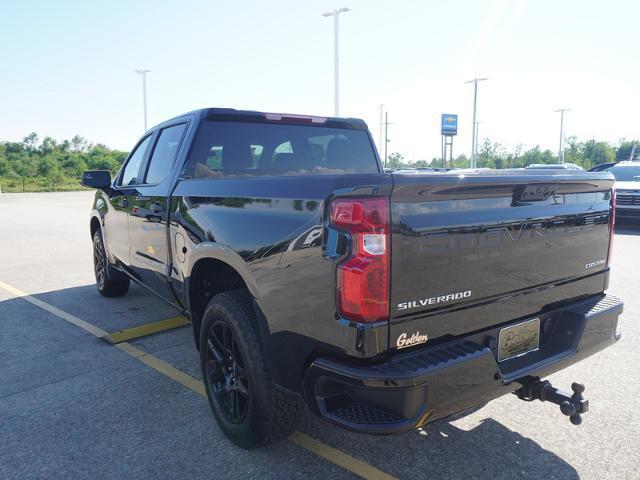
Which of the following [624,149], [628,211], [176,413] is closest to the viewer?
[176,413]

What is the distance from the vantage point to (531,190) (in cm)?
244

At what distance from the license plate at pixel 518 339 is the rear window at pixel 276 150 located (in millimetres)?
2106

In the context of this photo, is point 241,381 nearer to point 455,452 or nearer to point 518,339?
point 455,452

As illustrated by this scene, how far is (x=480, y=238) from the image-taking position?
7.39ft

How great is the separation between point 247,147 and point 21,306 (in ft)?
12.2

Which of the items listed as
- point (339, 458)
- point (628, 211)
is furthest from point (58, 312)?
point (628, 211)

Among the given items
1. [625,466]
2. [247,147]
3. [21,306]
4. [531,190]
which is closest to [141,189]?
[247,147]

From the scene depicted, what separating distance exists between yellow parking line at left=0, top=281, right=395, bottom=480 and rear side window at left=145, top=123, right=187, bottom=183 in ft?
4.78

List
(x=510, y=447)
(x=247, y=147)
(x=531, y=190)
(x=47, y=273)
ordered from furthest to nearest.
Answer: (x=47, y=273) → (x=247, y=147) → (x=510, y=447) → (x=531, y=190)

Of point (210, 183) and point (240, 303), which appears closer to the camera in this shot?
point (240, 303)

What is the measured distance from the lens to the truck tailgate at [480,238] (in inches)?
81.1

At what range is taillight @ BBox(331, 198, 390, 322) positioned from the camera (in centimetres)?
199

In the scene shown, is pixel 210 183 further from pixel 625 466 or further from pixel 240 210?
pixel 625 466

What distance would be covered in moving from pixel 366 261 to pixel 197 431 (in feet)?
5.69
